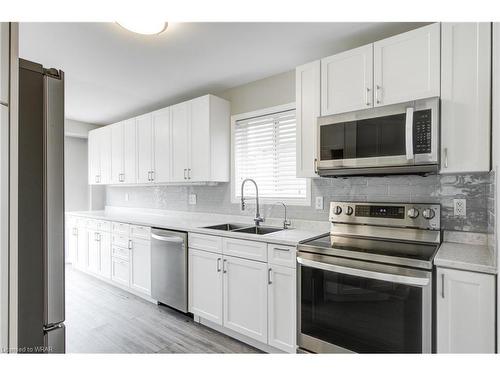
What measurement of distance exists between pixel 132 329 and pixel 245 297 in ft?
3.81

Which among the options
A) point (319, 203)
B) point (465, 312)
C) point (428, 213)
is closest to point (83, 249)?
point (319, 203)

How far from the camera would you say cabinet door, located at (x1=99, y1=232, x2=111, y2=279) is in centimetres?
374

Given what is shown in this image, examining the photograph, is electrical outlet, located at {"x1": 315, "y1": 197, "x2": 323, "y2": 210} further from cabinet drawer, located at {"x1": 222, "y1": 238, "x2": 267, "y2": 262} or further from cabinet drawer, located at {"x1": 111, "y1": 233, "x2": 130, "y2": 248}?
cabinet drawer, located at {"x1": 111, "y1": 233, "x2": 130, "y2": 248}

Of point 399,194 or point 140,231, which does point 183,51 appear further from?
point 399,194

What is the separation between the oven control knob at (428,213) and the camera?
192 cm

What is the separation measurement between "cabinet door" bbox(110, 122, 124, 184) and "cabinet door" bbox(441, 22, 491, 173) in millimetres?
3975

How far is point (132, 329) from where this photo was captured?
255 cm

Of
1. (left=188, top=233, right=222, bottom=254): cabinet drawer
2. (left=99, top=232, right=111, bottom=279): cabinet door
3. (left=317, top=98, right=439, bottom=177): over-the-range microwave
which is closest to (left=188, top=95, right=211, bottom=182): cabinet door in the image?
(left=188, top=233, right=222, bottom=254): cabinet drawer
